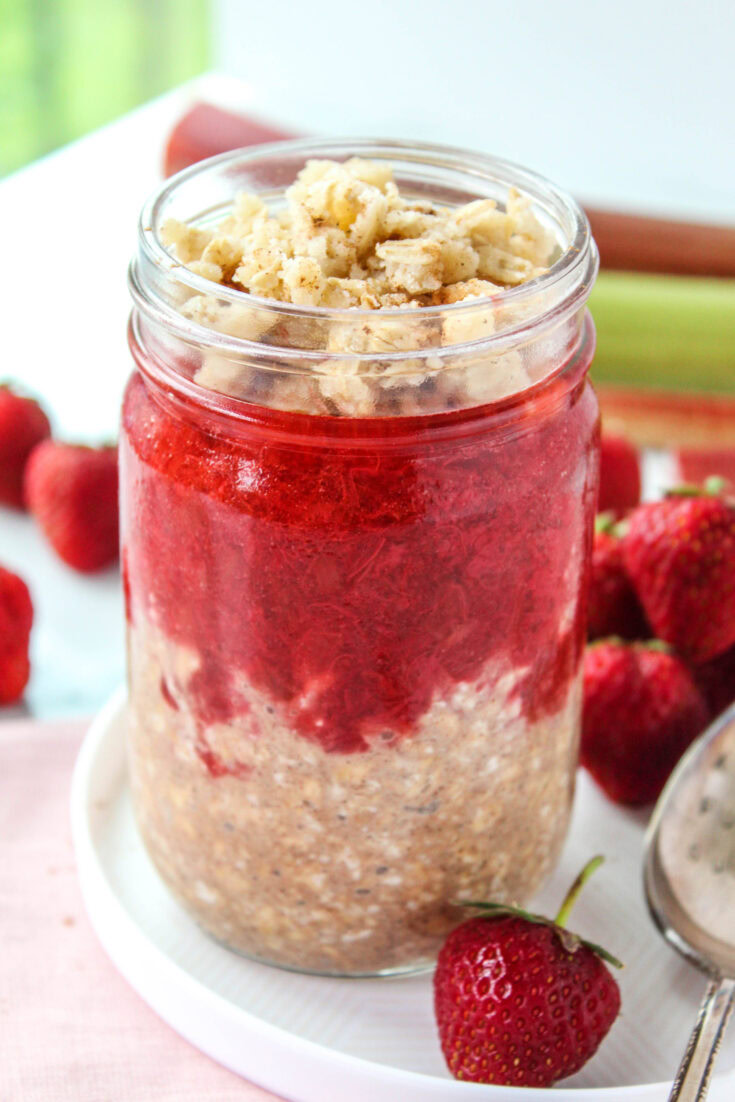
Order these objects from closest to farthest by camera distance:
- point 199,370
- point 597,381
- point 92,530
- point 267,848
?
point 199,370
point 267,848
point 92,530
point 597,381

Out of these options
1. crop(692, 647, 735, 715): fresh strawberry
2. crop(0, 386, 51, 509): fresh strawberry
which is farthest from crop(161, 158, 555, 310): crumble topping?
crop(0, 386, 51, 509): fresh strawberry

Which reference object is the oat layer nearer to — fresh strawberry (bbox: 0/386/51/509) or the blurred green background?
fresh strawberry (bbox: 0/386/51/509)

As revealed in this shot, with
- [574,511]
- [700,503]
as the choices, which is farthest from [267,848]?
[700,503]

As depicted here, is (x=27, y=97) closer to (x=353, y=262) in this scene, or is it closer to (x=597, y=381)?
(x=597, y=381)

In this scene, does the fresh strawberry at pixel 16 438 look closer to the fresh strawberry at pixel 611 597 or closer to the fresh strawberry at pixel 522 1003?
the fresh strawberry at pixel 611 597

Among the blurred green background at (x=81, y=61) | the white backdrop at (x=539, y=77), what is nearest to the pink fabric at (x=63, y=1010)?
the white backdrop at (x=539, y=77)
